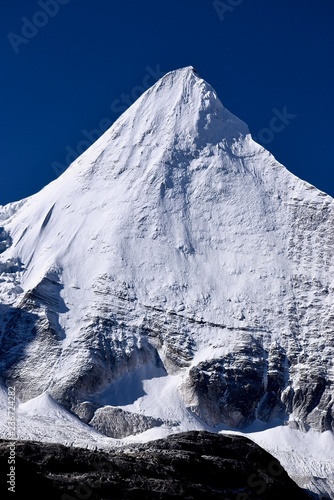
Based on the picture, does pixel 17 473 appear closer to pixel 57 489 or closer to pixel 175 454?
pixel 57 489

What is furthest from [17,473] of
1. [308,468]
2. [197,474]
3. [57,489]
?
[308,468]

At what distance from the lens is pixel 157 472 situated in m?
122

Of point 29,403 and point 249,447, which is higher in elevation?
point 29,403

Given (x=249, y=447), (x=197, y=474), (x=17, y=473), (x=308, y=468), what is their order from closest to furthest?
1. (x=17, y=473)
2. (x=197, y=474)
3. (x=249, y=447)
4. (x=308, y=468)

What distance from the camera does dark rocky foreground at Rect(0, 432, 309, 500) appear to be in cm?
10975

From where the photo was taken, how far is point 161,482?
119 m

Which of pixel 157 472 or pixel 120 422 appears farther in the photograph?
pixel 120 422

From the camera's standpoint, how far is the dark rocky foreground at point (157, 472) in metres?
110

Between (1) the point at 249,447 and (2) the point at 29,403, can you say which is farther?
(2) the point at 29,403

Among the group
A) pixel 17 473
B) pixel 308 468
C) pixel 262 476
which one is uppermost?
pixel 17 473

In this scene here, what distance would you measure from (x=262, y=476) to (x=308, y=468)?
5427 centimetres

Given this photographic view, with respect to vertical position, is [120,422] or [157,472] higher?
[120,422]

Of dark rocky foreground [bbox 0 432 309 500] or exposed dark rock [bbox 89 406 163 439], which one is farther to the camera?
exposed dark rock [bbox 89 406 163 439]

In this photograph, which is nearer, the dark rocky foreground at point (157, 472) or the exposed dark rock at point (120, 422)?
the dark rocky foreground at point (157, 472)
